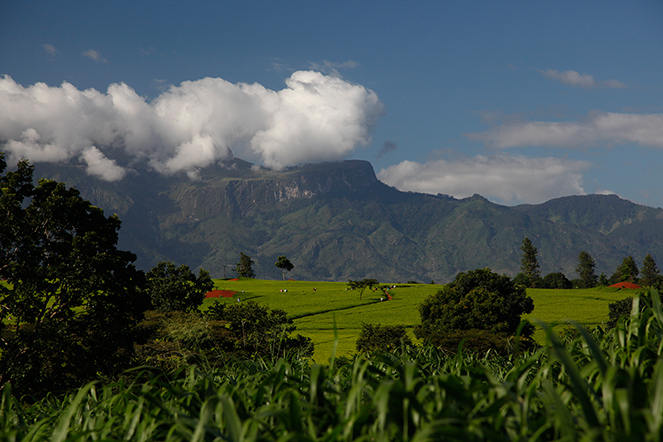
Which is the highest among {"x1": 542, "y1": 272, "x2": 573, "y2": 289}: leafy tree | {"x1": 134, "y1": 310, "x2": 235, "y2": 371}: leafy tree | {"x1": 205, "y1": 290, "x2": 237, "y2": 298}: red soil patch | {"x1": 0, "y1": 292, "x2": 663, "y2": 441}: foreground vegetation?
{"x1": 0, "y1": 292, "x2": 663, "y2": 441}: foreground vegetation

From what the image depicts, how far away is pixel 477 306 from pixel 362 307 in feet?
120

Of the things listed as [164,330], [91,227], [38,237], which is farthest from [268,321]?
[38,237]

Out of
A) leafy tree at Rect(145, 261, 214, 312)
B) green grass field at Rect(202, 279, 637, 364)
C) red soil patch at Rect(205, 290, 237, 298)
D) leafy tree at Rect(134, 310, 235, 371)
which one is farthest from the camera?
red soil patch at Rect(205, 290, 237, 298)

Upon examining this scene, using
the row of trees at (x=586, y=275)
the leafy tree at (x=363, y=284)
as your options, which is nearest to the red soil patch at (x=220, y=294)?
the leafy tree at (x=363, y=284)

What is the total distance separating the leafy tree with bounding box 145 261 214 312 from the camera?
50.4 m

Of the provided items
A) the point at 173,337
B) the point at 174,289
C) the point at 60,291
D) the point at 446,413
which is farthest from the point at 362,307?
the point at 446,413

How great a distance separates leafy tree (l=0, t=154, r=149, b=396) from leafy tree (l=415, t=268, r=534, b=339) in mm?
25679

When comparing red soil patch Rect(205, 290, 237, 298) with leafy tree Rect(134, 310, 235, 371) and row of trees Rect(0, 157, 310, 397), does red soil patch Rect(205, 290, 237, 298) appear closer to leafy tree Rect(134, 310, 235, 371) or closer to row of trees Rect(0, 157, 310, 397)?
leafy tree Rect(134, 310, 235, 371)

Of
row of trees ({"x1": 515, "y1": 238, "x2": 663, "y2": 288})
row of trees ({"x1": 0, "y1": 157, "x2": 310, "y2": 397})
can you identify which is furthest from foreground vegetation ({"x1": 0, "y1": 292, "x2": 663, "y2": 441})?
row of trees ({"x1": 515, "y1": 238, "x2": 663, "y2": 288})

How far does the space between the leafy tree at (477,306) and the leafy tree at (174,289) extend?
2657 cm

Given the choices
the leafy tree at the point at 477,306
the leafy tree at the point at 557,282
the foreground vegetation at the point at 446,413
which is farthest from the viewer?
the leafy tree at the point at 557,282

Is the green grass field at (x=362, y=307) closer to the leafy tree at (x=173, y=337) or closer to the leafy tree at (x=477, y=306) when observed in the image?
the leafy tree at (x=477, y=306)

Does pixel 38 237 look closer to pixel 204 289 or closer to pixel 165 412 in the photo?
pixel 165 412

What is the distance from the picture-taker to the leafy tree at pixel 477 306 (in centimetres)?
4428
